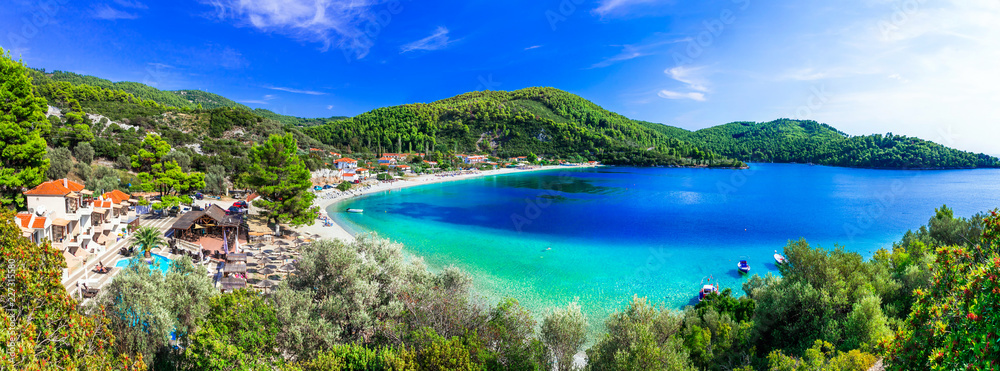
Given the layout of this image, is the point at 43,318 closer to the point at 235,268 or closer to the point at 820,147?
the point at 235,268

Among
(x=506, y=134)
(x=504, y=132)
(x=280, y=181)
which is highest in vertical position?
(x=504, y=132)

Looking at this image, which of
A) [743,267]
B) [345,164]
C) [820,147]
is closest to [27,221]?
[743,267]

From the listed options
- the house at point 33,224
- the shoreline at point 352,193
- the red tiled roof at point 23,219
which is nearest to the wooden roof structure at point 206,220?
the house at point 33,224

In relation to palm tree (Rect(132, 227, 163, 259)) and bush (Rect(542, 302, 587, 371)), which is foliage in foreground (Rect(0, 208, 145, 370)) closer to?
bush (Rect(542, 302, 587, 371))

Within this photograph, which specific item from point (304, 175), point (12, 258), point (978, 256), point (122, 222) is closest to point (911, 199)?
point (978, 256)

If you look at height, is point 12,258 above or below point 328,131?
below

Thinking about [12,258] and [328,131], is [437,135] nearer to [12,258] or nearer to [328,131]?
[328,131]

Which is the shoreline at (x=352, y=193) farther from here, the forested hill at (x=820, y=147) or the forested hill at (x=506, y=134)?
the forested hill at (x=820, y=147)
